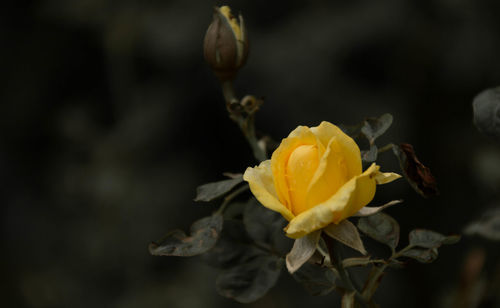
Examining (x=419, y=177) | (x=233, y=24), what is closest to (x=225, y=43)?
(x=233, y=24)

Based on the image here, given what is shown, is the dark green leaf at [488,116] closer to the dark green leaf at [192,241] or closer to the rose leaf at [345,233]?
the rose leaf at [345,233]

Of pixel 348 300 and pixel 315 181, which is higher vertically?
pixel 315 181

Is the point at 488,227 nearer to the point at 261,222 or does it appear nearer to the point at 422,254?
the point at 422,254

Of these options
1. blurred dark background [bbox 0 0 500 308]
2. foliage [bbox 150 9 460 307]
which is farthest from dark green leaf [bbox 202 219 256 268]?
blurred dark background [bbox 0 0 500 308]

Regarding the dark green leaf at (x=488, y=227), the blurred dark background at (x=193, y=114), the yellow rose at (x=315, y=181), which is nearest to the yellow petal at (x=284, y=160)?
the yellow rose at (x=315, y=181)

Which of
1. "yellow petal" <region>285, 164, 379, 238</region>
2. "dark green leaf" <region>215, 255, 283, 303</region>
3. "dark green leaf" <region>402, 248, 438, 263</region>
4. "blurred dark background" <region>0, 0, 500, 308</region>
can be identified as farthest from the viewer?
"blurred dark background" <region>0, 0, 500, 308</region>

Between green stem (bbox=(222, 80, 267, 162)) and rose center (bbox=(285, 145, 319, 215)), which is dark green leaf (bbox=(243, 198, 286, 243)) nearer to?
green stem (bbox=(222, 80, 267, 162))
